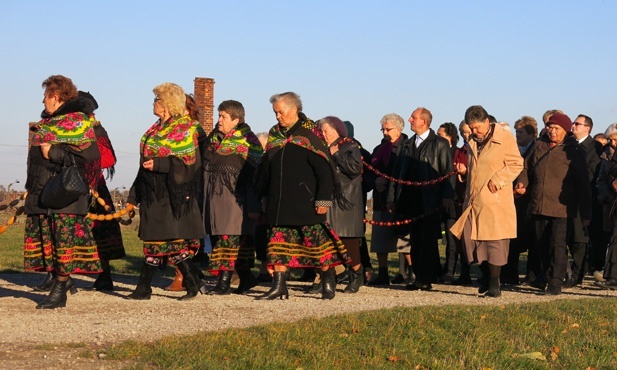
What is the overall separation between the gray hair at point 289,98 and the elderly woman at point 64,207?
189 centimetres

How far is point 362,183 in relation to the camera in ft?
44.7

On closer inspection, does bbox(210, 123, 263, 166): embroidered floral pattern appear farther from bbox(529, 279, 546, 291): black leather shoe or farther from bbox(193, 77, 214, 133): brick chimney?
bbox(193, 77, 214, 133): brick chimney

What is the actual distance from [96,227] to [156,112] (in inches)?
58.2

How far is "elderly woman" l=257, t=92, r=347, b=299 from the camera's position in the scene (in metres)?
11.0

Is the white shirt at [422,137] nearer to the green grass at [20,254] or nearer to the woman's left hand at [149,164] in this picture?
the woman's left hand at [149,164]

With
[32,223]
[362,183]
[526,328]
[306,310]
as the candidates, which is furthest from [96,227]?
[526,328]

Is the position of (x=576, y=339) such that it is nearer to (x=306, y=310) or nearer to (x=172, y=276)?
(x=306, y=310)

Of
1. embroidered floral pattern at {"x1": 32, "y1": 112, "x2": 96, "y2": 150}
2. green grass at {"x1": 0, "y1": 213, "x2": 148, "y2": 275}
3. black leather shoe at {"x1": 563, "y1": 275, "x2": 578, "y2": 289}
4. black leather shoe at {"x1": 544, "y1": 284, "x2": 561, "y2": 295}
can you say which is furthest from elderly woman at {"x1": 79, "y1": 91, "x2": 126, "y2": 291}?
black leather shoe at {"x1": 563, "y1": 275, "x2": 578, "y2": 289}

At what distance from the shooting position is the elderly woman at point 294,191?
36.1 feet

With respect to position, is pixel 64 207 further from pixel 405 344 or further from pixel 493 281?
pixel 493 281

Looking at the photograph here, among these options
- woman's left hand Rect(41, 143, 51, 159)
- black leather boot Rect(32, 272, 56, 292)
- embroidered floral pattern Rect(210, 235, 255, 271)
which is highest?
woman's left hand Rect(41, 143, 51, 159)

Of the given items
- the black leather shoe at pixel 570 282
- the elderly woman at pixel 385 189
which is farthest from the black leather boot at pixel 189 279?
the black leather shoe at pixel 570 282

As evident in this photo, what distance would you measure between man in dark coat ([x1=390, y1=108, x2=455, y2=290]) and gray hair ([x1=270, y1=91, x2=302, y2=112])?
87.3 inches

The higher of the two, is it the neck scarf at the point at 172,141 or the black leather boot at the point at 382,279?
the neck scarf at the point at 172,141
